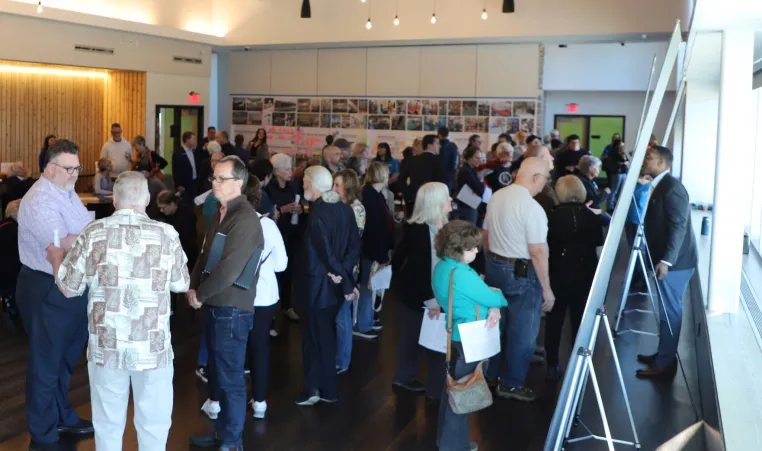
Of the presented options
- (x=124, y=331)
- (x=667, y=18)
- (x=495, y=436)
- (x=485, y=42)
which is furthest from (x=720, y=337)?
(x=485, y=42)

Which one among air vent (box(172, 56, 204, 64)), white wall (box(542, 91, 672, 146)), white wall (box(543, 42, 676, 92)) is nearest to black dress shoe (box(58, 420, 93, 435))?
air vent (box(172, 56, 204, 64))

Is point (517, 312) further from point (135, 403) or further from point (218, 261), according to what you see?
point (135, 403)

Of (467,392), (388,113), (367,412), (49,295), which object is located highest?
(388,113)

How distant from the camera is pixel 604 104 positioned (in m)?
19.0

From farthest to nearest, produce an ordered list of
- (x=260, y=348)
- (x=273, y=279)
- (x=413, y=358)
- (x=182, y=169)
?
(x=182, y=169), (x=413, y=358), (x=260, y=348), (x=273, y=279)

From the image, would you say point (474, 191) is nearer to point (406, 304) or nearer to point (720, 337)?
point (406, 304)

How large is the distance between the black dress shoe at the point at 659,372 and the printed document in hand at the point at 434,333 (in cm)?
212

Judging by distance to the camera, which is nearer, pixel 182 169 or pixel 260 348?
pixel 260 348

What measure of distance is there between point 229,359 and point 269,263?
0.64 metres

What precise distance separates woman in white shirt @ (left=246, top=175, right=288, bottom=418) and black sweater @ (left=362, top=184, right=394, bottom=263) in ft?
5.06

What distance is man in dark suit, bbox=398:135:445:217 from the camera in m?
9.96

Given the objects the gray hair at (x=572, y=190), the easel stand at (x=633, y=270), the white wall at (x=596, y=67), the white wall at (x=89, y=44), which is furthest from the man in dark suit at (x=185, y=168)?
the white wall at (x=596, y=67)

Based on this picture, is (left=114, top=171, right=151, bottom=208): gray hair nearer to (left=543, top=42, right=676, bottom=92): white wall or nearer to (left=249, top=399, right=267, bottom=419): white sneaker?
(left=249, top=399, right=267, bottom=419): white sneaker

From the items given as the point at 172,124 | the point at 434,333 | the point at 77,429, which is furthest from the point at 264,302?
the point at 172,124
